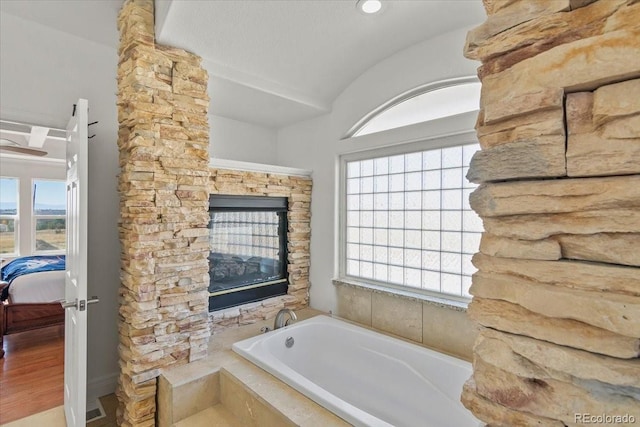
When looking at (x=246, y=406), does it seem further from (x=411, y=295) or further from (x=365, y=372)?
(x=411, y=295)

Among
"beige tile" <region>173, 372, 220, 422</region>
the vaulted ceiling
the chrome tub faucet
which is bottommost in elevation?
"beige tile" <region>173, 372, 220, 422</region>

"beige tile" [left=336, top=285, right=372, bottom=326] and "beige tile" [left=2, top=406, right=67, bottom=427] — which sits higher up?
"beige tile" [left=336, top=285, right=372, bottom=326]

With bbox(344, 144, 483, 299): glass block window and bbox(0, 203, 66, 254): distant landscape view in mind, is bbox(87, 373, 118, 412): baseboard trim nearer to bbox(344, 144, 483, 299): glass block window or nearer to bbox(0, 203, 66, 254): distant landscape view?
bbox(344, 144, 483, 299): glass block window

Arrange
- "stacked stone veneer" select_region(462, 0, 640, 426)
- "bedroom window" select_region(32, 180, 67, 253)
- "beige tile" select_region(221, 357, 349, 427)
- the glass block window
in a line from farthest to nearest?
"bedroom window" select_region(32, 180, 67, 253) < the glass block window < "beige tile" select_region(221, 357, 349, 427) < "stacked stone veneer" select_region(462, 0, 640, 426)

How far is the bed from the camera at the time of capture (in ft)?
11.2

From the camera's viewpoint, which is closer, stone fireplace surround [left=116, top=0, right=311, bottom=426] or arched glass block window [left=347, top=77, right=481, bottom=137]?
stone fireplace surround [left=116, top=0, right=311, bottom=426]

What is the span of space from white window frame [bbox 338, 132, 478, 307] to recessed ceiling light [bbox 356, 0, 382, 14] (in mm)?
1019

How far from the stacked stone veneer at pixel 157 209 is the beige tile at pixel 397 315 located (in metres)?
1.45

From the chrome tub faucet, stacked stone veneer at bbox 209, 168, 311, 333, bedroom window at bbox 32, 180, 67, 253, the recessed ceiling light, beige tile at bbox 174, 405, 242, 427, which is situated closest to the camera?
beige tile at bbox 174, 405, 242, 427

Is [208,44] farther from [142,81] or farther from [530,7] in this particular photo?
[530,7]

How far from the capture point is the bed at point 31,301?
11.2 feet

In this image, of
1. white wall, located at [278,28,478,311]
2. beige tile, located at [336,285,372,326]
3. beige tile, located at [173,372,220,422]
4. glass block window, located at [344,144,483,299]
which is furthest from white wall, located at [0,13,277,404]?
glass block window, located at [344,144,483,299]

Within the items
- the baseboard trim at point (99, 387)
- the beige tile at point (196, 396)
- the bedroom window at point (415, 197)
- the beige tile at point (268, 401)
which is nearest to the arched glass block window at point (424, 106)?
the bedroom window at point (415, 197)

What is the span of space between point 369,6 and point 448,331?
2364mm
